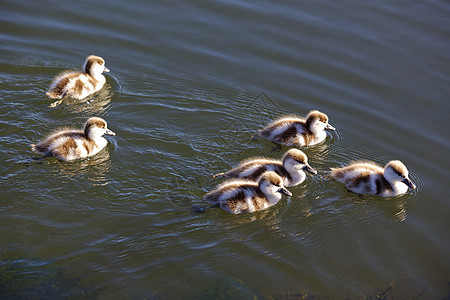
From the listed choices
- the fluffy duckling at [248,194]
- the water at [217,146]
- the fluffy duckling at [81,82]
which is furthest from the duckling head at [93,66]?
the fluffy duckling at [248,194]

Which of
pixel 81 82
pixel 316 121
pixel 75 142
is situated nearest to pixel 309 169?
pixel 316 121

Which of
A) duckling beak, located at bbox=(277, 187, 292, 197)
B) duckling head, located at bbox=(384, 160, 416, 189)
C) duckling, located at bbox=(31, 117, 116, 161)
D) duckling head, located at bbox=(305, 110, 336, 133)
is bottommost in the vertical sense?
duckling, located at bbox=(31, 117, 116, 161)

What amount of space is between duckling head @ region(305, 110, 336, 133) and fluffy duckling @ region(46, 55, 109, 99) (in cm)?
265

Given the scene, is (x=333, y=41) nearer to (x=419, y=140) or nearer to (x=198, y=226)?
(x=419, y=140)

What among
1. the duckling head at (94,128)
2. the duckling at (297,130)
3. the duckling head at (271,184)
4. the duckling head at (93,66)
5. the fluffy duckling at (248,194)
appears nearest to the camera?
the fluffy duckling at (248,194)

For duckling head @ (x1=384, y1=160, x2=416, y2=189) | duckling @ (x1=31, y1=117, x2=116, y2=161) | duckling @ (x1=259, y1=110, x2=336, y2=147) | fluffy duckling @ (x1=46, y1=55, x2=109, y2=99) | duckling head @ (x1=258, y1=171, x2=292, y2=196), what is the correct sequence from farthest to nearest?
fluffy duckling @ (x1=46, y1=55, x2=109, y2=99), duckling @ (x1=259, y1=110, x2=336, y2=147), duckling @ (x1=31, y1=117, x2=116, y2=161), duckling head @ (x1=384, y1=160, x2=416, y2=189), duckling head @ (x1=258, y1=171, x2=292, y2=196)

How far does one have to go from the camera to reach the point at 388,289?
15.5 feet

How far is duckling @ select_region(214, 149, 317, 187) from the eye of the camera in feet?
18.9

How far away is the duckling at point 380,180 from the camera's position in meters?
5.79

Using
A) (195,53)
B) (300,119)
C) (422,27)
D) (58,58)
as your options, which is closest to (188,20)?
(195,53)

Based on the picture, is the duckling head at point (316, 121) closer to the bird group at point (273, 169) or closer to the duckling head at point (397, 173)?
the bird group at point (273, 169)

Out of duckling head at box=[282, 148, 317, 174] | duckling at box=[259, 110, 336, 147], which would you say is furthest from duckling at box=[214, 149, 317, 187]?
duckling at box=[259, 110, 336, 147]

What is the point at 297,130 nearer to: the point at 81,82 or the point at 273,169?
the point at 273,169

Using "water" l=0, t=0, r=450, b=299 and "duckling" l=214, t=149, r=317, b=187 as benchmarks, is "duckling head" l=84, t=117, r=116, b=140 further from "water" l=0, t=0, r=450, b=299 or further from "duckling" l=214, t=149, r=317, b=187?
"duckling" l=214, t=149, r=317, b=187
